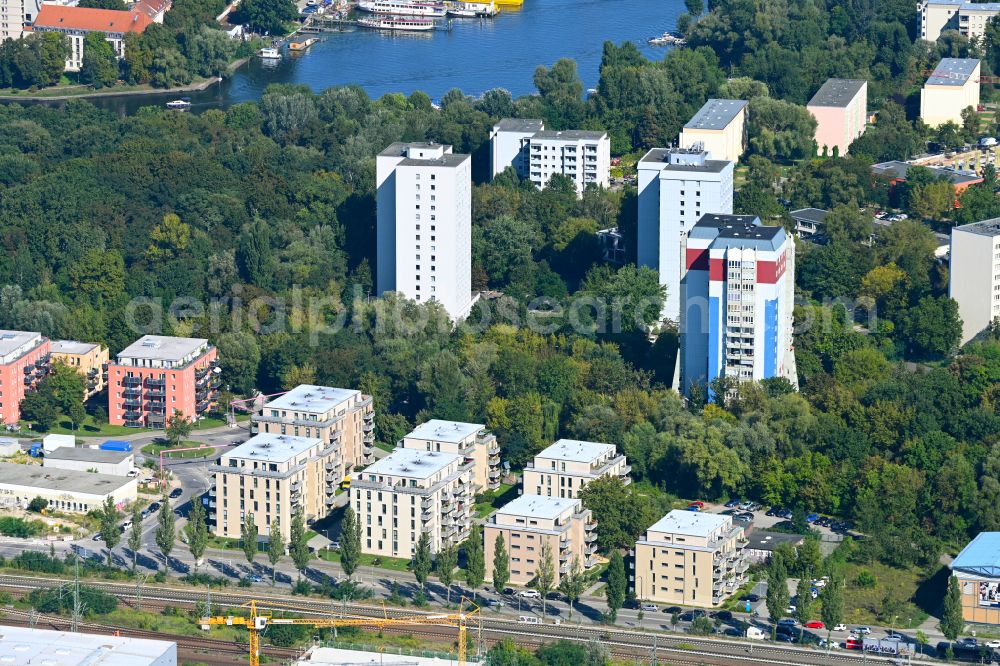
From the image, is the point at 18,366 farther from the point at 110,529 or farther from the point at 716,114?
the point at 716,114

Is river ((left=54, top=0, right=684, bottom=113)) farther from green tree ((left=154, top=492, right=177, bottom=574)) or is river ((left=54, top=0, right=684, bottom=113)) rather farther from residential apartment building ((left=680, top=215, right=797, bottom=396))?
green tree ((left=154, top=492, right=177, bottom=574))

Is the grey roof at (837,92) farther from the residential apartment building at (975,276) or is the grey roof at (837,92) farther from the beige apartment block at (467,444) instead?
the beige apartment block at (467,444)

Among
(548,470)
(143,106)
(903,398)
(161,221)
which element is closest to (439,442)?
(548,470)

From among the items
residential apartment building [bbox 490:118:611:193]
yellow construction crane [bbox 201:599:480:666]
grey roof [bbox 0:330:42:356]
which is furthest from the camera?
residential apartment building [bbox 490:118:611:193]

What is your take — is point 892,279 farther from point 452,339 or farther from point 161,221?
point 161,221

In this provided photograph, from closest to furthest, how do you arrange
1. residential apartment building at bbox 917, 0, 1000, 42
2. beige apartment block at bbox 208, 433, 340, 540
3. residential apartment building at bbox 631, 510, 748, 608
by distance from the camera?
residential apartment building at bbox 631, 510, 748, 608
beige apartment block at bbox 208, 433, 340, 540
residential apartment building at bbox 917, 0, 1000, 42

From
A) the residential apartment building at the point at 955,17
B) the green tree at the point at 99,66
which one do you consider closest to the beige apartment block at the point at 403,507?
the residential apartment building at the point at 955,17

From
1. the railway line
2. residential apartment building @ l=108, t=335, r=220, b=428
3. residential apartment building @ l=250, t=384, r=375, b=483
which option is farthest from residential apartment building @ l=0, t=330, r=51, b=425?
the railway line
